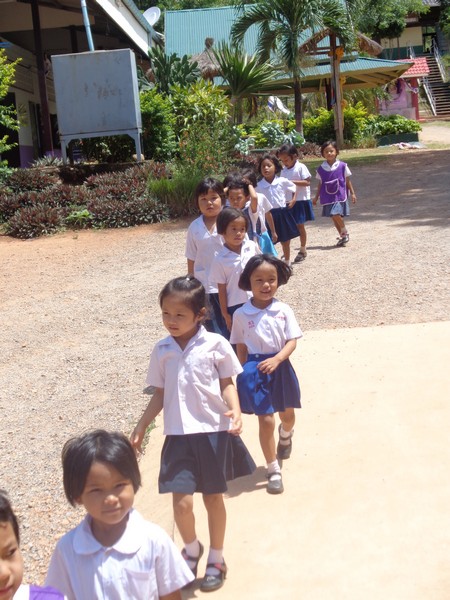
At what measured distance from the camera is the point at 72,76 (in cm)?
1667

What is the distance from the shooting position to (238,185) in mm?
6402

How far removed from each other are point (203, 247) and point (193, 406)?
7.73ft

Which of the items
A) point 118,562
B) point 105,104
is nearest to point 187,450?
point 118,562

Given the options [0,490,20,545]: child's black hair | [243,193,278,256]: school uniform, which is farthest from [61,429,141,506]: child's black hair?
[243,193,278,256]: school uniform

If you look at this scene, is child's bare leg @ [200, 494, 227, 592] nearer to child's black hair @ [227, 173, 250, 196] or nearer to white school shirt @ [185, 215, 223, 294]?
white school shirt @ [185, 215, 223, 294]

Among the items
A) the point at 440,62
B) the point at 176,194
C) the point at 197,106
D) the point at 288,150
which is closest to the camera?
the point at 288,150


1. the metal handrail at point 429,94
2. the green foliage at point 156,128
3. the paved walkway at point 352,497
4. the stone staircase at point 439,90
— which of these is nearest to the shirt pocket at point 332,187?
the paved walkway at point 352,497

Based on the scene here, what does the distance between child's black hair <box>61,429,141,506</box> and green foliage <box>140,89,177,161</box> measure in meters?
15.6

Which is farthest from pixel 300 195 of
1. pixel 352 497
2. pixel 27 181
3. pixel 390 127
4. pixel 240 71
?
pixel 390 127

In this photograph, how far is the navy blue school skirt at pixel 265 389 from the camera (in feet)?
14.7

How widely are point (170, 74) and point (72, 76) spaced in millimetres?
3745

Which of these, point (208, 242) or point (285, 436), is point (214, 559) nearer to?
point (285, 436)

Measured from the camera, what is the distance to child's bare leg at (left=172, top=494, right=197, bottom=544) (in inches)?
142

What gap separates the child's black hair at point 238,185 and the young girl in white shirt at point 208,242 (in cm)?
58
